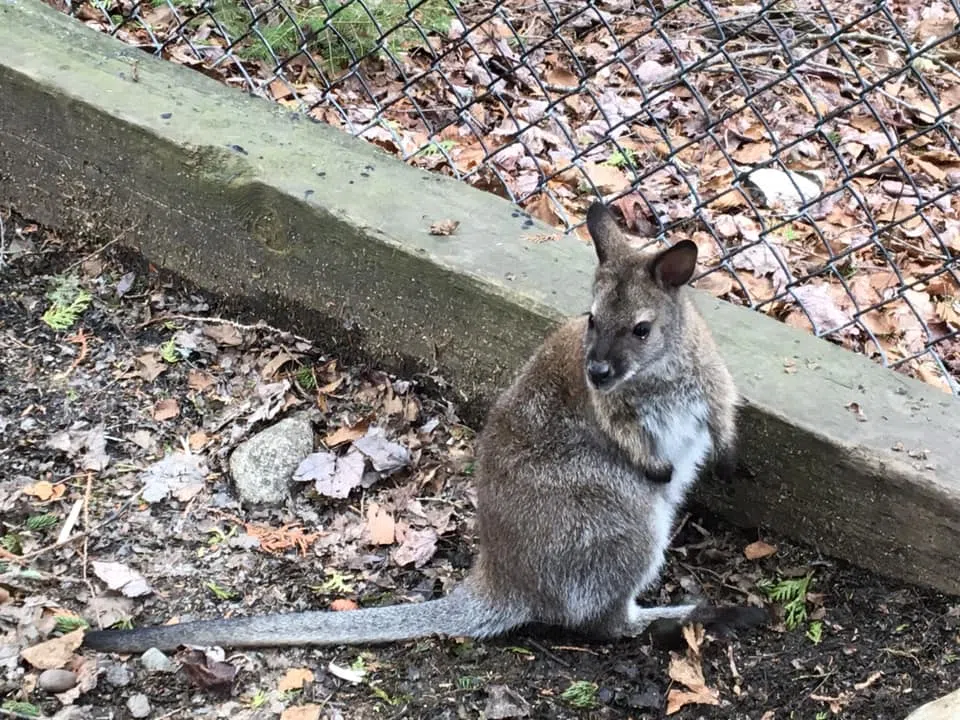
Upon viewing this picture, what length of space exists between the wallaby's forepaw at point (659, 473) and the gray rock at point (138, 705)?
5.37 feet

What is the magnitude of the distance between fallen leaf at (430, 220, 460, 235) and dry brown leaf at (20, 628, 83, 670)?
1822mm

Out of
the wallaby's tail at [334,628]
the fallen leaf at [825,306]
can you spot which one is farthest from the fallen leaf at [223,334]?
the fallen leaf at [825,306]

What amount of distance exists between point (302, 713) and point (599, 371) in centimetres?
130

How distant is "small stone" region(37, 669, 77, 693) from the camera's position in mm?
3002

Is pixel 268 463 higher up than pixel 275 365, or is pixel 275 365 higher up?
pixel 275 365

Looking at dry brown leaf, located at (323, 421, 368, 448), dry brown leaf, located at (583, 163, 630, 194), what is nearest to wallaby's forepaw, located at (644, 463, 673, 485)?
dry brown leaf, located at (323, 421, 368, 448)

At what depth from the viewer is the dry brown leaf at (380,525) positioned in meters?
3.71

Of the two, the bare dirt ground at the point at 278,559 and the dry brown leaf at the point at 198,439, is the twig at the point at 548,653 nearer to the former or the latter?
the bare dirt ground at the point at 278,559

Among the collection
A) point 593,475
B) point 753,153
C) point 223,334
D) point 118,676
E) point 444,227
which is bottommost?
point 118,676

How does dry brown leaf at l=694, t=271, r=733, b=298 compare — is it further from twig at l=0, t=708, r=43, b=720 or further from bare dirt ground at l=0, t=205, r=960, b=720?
twig at l=0, t=708, r=43, b=720

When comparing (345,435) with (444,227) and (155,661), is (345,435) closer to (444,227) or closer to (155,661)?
(444,227)

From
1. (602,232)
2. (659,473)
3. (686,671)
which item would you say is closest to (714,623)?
(686,671)

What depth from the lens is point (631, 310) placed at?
10.5ft

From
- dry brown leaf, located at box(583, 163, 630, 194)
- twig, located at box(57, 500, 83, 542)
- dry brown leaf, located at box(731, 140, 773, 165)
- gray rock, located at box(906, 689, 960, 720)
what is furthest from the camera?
dry brown leaf, located at box(731, 140, 773, 165)
